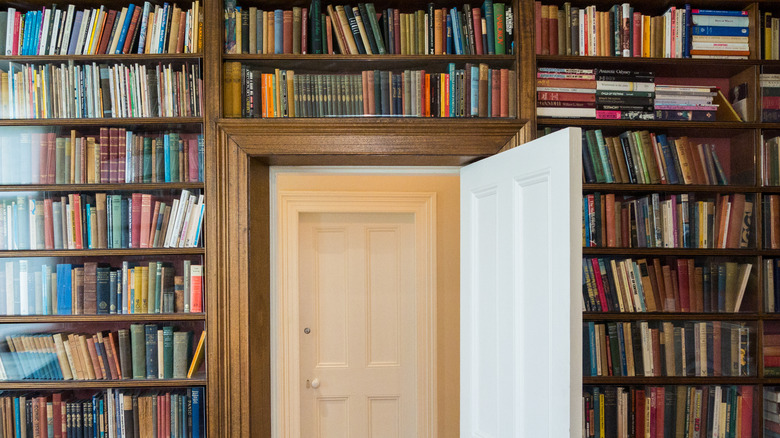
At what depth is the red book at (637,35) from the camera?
2320 millimetres

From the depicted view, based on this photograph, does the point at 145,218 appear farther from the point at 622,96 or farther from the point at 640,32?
the point at 640,32

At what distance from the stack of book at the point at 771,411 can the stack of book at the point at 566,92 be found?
1256mm

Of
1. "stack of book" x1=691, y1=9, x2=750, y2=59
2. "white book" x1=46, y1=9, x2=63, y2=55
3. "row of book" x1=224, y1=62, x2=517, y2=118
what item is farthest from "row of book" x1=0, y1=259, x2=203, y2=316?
"stack of book" x1=691, y1=9, x2=750, y2=59

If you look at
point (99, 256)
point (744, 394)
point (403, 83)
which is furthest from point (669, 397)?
point (99, 256)

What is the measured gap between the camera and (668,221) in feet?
7.61

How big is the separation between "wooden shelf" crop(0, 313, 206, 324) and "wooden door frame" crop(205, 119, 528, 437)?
96mm

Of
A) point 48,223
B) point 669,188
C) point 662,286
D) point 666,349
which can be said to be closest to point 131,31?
point 48,223

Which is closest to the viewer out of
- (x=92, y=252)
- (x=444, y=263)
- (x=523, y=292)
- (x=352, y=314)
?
(x=523, y=292)

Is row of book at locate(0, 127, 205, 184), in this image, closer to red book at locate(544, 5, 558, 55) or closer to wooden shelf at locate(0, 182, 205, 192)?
wooden shelf at locate(0, 182, 205, 192)

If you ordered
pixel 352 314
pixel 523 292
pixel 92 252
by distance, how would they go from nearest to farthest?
pixel 523 292 → pixel 92 252 → pixel 352 314

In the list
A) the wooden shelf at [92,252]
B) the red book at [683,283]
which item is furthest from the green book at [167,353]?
the red book at [683,283]

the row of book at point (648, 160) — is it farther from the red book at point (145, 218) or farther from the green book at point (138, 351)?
the green book at point (138, 351)

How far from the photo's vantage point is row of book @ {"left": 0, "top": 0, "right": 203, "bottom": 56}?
226cm

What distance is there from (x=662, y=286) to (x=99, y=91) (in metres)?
2.26
